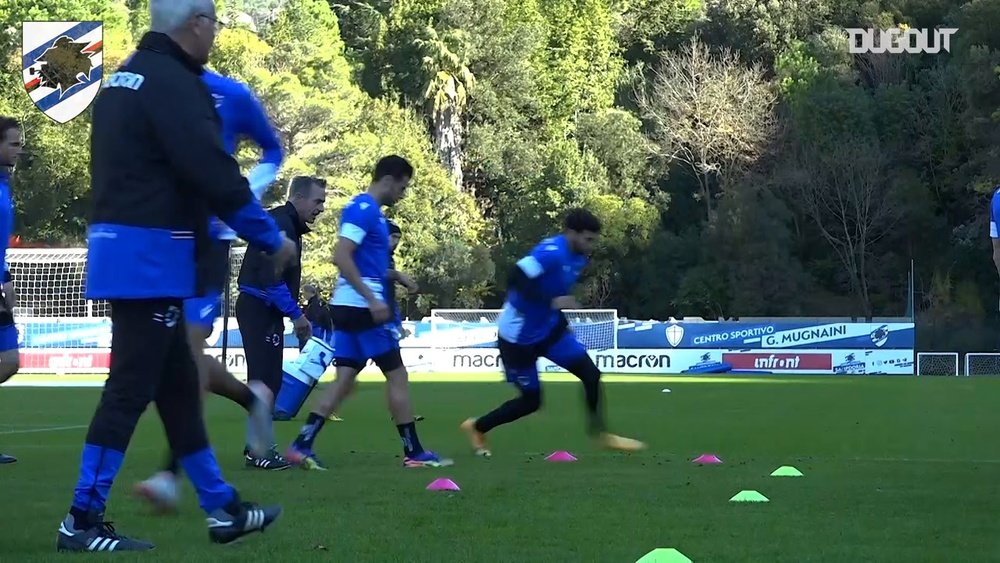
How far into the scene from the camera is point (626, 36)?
65250 millimetres

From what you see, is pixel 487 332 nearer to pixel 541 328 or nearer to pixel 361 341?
pixel 541 328

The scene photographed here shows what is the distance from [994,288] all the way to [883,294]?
4.67 m

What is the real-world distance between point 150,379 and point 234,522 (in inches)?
23.3

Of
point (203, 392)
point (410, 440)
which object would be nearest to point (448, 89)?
point (410, 440)

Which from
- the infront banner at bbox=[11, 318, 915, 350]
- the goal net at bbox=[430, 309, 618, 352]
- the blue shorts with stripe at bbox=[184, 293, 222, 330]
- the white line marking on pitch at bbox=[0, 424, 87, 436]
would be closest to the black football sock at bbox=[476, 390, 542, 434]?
the blue shorts with stripe at bbox=[184, 293, 222, 330]

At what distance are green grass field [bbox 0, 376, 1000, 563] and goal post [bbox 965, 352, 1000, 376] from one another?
2481 centimetres

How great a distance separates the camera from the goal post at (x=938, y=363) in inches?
1521

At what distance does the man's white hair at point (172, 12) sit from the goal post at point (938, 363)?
3530 centimetres

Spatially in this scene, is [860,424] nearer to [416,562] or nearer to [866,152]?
[416,562]

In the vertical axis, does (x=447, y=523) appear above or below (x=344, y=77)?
below

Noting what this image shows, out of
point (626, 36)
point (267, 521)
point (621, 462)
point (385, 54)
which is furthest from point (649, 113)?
point (267, 521)

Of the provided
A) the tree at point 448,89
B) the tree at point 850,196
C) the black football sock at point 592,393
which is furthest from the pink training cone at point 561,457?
the tree at point 448,89

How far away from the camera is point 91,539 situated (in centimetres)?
516

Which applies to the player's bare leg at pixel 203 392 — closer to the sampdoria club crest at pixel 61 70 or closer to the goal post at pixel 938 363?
the sampdoria club crest at pixel 61 70
